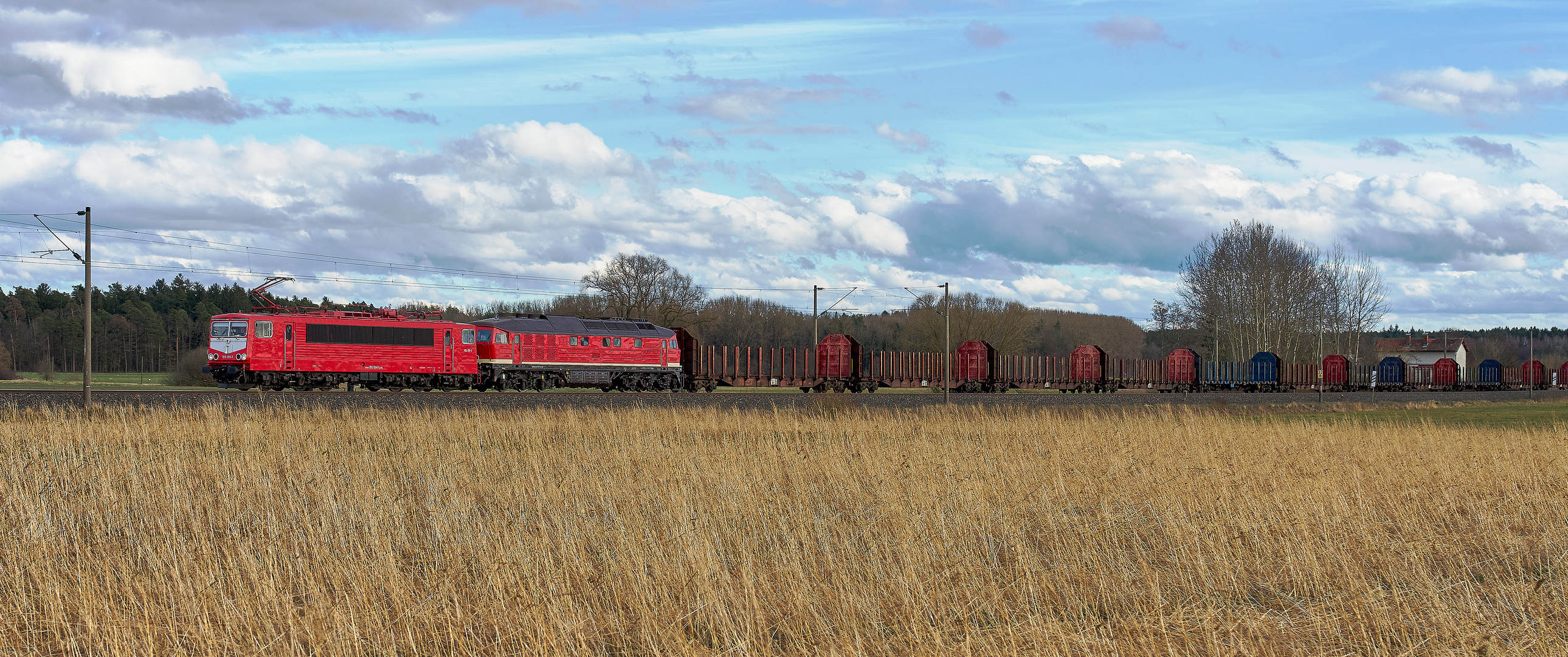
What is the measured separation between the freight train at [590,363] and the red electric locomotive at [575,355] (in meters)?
0.06

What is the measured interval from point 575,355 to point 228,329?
15053 millimetres

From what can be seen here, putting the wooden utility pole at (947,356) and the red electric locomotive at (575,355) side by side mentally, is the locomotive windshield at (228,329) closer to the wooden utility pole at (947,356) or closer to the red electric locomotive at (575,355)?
the red electric locomotive at (575,355)

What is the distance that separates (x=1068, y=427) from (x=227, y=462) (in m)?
16.6

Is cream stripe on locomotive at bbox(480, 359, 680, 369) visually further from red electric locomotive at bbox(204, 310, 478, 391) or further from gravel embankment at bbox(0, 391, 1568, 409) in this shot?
gravel embankment at bbox(0, 391, 1568, 409)

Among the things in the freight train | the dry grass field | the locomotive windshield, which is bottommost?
the dry grass field

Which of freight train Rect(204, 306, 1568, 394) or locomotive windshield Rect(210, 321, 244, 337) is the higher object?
locomotive windshield Rect(210, 321, 244, 337)

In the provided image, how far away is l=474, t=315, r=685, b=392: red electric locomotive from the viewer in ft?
165

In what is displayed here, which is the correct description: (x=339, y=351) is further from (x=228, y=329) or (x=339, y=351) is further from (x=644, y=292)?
(x=644, y=292)

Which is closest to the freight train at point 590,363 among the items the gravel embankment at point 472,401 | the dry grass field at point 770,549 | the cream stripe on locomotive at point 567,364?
the cream stripe on locomotive at point 567,364

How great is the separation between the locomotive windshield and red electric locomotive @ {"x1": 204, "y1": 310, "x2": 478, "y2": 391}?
2 cm

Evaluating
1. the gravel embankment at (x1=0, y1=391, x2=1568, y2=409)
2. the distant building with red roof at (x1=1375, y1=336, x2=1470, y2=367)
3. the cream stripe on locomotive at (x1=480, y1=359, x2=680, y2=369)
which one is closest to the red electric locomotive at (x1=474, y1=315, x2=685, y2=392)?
the cream stripe on locomotive at (x1=480, y1=359, x2=680, y2=369)

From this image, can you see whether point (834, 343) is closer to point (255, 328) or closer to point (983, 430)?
point (255, 328)

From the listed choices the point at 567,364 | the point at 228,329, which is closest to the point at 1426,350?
the point at 567,364

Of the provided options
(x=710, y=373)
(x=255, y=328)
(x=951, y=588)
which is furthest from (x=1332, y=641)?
(x=710, y=373)
